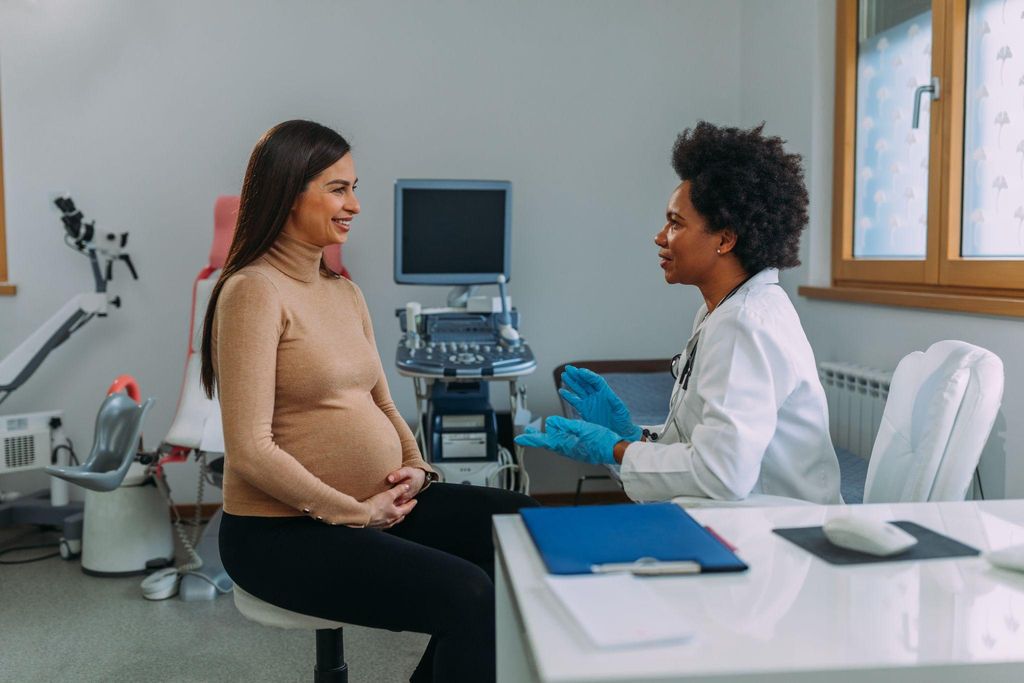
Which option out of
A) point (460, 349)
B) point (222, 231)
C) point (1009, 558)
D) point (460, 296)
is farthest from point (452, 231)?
point (1009, 558)

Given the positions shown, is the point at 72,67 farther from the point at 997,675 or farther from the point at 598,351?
the point at 997,675

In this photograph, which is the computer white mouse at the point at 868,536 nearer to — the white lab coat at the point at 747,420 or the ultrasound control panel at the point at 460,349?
the white lab coat at the point at 747,420

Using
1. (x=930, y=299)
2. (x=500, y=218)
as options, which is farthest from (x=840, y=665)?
(x=500, y=218)

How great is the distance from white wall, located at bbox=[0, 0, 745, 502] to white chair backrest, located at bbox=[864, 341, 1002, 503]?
247 cm

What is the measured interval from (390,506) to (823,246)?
91.9 inches

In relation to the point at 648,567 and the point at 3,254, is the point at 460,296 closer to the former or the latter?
the point at 3,254

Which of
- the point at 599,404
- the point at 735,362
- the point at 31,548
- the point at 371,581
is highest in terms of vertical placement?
the point at 735,362

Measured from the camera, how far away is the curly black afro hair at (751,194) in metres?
1.74

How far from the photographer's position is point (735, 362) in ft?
5.09

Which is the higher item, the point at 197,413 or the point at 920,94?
the point at 920,94

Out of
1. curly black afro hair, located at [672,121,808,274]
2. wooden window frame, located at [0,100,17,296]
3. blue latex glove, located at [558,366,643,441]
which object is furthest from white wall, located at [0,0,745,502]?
curly black afro hair, located at [672,121,808,274]

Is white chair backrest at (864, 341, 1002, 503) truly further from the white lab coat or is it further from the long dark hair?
→ the long dark hair

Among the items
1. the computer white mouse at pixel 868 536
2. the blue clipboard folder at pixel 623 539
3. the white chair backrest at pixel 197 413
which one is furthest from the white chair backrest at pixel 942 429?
the white chair backrest at pixel 197 413

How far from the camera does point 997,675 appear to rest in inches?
37.1
